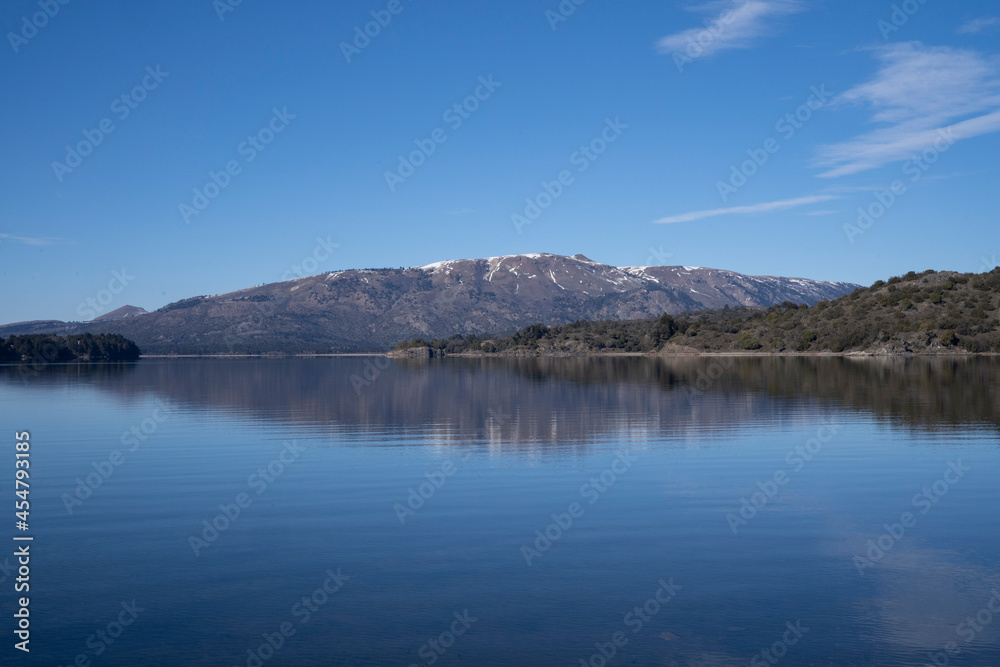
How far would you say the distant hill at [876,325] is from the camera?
113062 millimetres

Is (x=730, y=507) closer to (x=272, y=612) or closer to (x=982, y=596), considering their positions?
(x=982, y=596)

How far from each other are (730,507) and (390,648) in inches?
358

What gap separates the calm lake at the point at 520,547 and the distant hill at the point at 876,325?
96.0 m

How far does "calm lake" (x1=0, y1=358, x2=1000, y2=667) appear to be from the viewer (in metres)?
9.42
